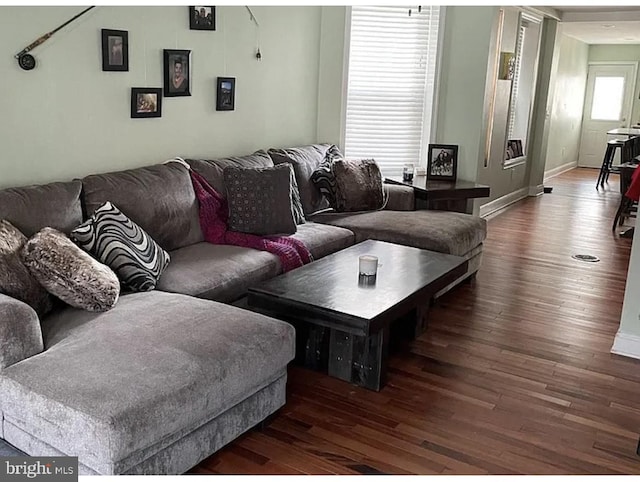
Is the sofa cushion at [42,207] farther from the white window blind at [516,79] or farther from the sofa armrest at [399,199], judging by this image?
the white window blind at [516,79]

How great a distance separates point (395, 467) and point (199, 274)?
130 cm

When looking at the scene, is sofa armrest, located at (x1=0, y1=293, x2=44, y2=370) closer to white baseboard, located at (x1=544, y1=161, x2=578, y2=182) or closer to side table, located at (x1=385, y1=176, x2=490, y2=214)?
side table, located at (x1=385, y1=176, x2=490, y2=214)

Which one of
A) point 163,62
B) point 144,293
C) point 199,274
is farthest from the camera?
point 163,62

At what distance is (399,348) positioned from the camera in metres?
3.41

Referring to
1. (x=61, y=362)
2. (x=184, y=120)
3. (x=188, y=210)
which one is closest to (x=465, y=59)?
(x=184, y=120)

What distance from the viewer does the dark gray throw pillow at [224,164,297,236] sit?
3.75m

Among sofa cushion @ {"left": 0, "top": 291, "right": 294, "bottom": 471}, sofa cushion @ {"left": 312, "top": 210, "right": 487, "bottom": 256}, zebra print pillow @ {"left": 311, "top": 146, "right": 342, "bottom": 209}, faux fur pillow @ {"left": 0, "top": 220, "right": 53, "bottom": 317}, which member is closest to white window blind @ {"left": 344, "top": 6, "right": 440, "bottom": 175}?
zebra print pillow @ {"left": 311, "top": 146, "right": 342, "bottom": 209}

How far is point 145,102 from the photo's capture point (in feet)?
12.3

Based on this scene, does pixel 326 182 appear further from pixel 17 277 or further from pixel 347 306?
pixel 17 277

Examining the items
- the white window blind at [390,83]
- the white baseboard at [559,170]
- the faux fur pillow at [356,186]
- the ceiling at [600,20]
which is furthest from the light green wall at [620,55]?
the faux fur pillow at [356,186]

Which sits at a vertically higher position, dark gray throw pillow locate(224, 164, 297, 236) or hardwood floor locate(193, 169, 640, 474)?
dark gray throw pillow locate(224, 164, 297, 236)

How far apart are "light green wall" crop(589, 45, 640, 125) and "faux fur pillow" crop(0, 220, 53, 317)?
37.1 ft

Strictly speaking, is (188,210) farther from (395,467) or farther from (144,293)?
(395,467)

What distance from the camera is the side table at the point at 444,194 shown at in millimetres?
4812
